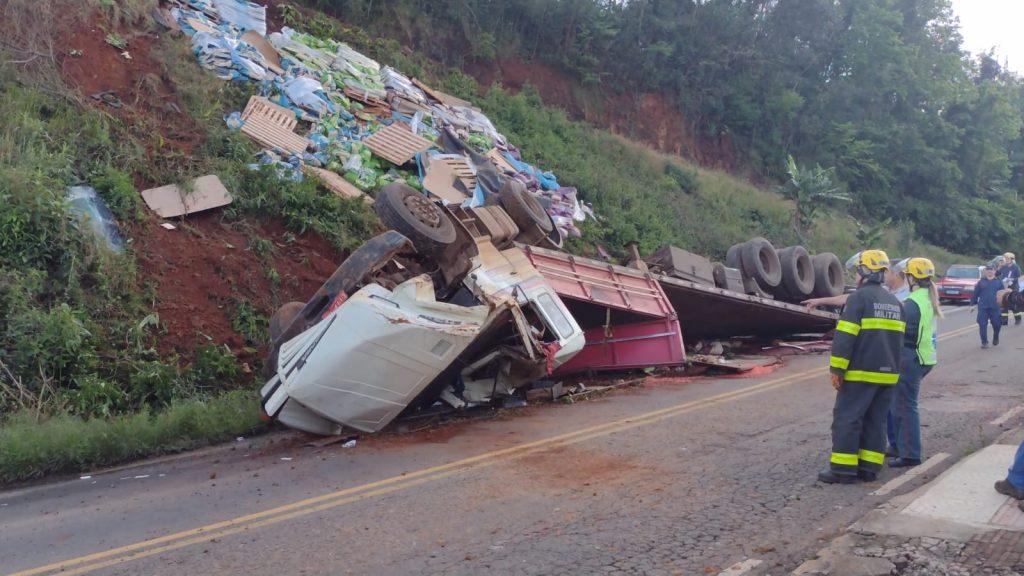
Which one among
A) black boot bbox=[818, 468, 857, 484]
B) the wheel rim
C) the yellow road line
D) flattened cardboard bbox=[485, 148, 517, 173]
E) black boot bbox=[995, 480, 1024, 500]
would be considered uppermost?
flattened cardboard bbox=[485, 148, 517, 173]

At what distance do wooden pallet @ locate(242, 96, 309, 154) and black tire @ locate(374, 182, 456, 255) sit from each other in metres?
6.73

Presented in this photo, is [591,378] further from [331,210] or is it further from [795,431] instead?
[331,210]

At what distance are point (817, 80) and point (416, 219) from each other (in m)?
42.2

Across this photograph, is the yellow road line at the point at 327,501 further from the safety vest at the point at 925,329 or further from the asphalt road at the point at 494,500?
the safety vest at the point at 925,329

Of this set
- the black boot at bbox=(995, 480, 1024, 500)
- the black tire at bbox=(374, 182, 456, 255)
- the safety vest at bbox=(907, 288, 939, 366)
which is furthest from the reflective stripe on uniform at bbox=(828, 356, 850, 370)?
the black tire at bbox=(374, 182, 456, 255)

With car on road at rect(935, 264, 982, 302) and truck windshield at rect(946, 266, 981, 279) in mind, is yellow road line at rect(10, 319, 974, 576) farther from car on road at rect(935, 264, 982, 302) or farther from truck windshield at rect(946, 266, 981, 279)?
truck windshield at rect(946, 266, 981, 279)

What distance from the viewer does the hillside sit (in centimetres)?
929

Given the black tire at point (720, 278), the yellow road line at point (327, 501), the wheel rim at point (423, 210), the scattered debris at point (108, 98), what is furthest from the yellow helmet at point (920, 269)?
the scattered debris at point (108, 98)

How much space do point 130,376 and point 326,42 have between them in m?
13.7

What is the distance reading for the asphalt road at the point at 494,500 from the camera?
5.05m

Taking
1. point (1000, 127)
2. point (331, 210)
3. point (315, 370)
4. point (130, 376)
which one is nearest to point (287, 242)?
point (331, 210)

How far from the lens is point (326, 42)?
21609 millimetres

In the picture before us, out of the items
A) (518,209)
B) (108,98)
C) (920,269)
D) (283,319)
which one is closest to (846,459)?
(920,269)

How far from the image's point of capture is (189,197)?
Answer: 42.9 ft
